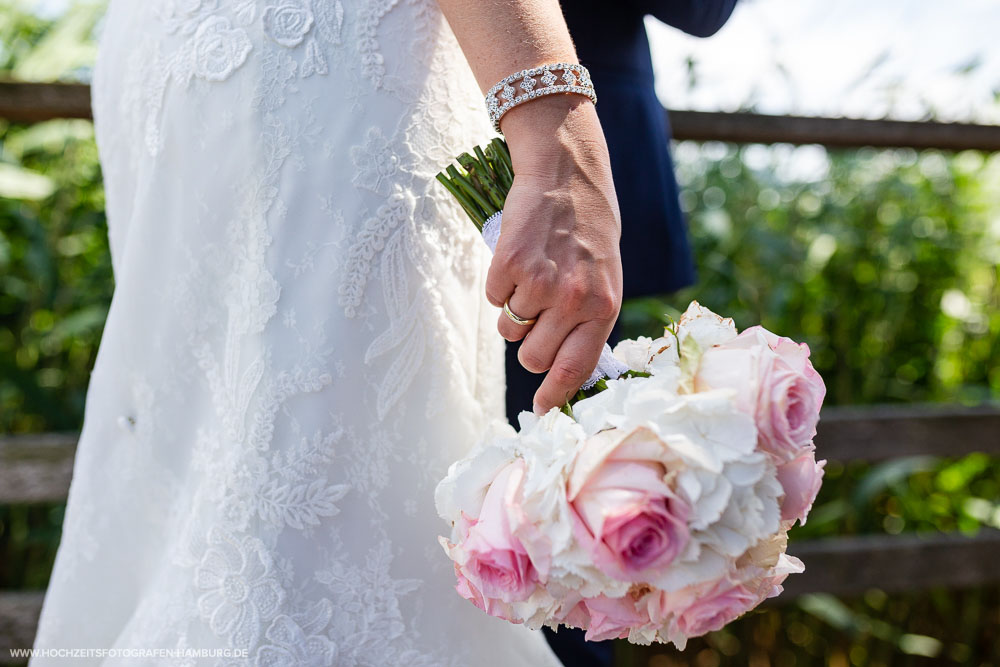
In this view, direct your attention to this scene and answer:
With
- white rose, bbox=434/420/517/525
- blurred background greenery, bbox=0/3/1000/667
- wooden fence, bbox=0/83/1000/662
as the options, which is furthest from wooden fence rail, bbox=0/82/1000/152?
white rose, bbox=434/420/517/525

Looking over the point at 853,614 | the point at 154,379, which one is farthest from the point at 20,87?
the point at 853,614

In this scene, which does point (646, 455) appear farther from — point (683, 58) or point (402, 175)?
point (683, 58)

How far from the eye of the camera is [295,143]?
0.79 metres

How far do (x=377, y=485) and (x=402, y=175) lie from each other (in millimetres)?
327

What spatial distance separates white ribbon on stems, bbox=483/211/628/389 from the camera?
2.52 feet

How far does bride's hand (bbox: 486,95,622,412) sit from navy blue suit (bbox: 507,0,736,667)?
1.02ft

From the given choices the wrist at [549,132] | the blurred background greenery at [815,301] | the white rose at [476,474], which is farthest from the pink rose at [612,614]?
the blurred background greenery at [815,301]

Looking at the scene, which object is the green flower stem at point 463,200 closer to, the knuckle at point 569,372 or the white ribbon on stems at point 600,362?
the white ribbon on stems at point 600,362

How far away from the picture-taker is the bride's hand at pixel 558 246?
70 centimetres

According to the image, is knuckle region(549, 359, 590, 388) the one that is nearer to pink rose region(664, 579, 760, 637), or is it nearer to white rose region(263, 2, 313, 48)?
pink rose region(664, 579, 760, 637)

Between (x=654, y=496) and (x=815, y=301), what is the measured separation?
207 cm

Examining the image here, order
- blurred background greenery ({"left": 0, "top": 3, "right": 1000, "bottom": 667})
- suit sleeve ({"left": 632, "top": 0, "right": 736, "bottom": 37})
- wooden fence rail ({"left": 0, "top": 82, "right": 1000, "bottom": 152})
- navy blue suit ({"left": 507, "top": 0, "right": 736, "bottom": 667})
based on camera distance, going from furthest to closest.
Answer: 1. blurred background greenery ({"left": 0, "top": 3, "right": 1000, "bottom": 667})
2. wooden fence rail ({"left": 0, "top": 82, "right": 1000, "bottom": 152})
3. navy blue suit ({"left": 507, "top": 0, "right": 736, "bottom": 667})
4. suit sleeve ({"left": 632, "top": 0, "right": 736, "bottom": 37})

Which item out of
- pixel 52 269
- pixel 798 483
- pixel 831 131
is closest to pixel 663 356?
pixel 798 483

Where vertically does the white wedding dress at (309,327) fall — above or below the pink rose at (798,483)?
above
